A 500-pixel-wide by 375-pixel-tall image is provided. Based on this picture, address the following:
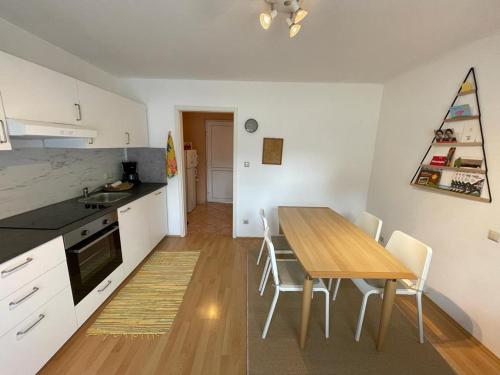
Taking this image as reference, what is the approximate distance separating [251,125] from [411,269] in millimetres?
2435

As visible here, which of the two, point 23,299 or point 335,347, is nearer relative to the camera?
point 23,299

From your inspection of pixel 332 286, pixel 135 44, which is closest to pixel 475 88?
pixel 332 286

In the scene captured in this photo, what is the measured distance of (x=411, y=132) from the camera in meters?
2.37

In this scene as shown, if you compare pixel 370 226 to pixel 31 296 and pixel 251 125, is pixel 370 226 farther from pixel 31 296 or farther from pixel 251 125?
pixel 31 296

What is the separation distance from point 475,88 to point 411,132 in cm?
70

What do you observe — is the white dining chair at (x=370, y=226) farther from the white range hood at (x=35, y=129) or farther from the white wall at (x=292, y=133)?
the white range hood at (x=35, y=129)

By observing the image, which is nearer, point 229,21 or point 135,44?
point 229,21

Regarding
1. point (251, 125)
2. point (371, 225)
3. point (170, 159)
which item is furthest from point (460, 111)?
point (170, 159)

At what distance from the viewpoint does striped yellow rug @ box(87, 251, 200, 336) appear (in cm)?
171

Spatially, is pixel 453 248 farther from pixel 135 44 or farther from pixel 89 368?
pixel 135 44

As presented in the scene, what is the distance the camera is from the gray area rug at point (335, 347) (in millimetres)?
1433

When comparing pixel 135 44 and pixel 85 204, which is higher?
pixel 135 44

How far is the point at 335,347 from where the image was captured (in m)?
1.58

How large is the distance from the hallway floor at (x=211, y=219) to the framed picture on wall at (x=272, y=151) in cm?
147
